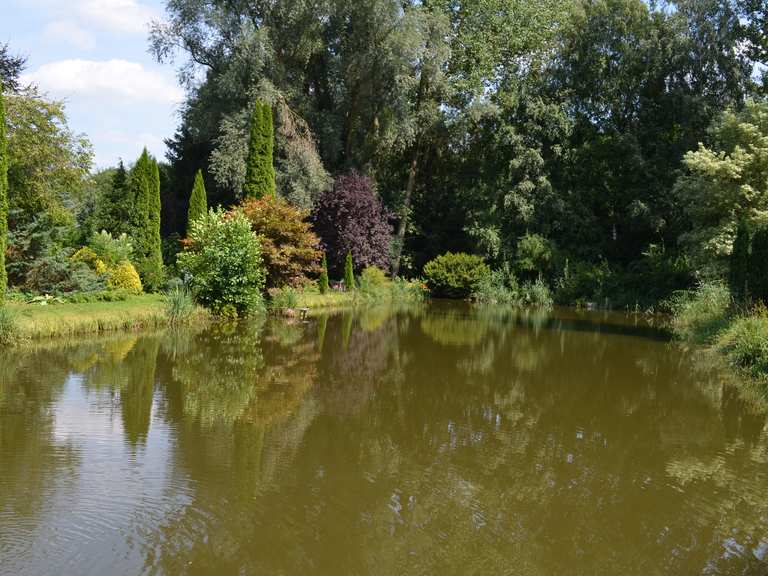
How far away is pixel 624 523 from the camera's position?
17.1ft

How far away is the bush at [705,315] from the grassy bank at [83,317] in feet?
39.1

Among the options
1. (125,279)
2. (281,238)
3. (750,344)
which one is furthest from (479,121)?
(750,344)

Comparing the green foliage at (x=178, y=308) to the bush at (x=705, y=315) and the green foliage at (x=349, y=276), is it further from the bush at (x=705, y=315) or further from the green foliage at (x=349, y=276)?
the bush at (x=705, y=315)

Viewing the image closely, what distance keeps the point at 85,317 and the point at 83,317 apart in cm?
5

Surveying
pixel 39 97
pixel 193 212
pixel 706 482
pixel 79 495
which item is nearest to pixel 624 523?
pixel 706 482

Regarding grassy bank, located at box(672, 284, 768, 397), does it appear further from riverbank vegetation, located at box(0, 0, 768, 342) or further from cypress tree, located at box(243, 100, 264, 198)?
cypress tree, located at box(243, 100, 264, 198)

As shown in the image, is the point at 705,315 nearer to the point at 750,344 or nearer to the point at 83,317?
the point at 750,344

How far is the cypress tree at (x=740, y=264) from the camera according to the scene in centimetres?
1436

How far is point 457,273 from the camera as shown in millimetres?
27766

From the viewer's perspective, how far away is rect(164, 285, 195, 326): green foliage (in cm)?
1525

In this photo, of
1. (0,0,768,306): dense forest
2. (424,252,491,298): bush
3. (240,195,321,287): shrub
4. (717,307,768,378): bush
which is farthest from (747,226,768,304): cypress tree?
(424,252,491,298): bush

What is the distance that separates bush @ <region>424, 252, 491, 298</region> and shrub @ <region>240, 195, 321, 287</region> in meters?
9.22

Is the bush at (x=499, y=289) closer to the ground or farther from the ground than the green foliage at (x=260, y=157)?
closer to the ground

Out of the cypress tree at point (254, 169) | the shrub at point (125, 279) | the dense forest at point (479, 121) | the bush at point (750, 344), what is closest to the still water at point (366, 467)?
the bush at point (750, 344)
